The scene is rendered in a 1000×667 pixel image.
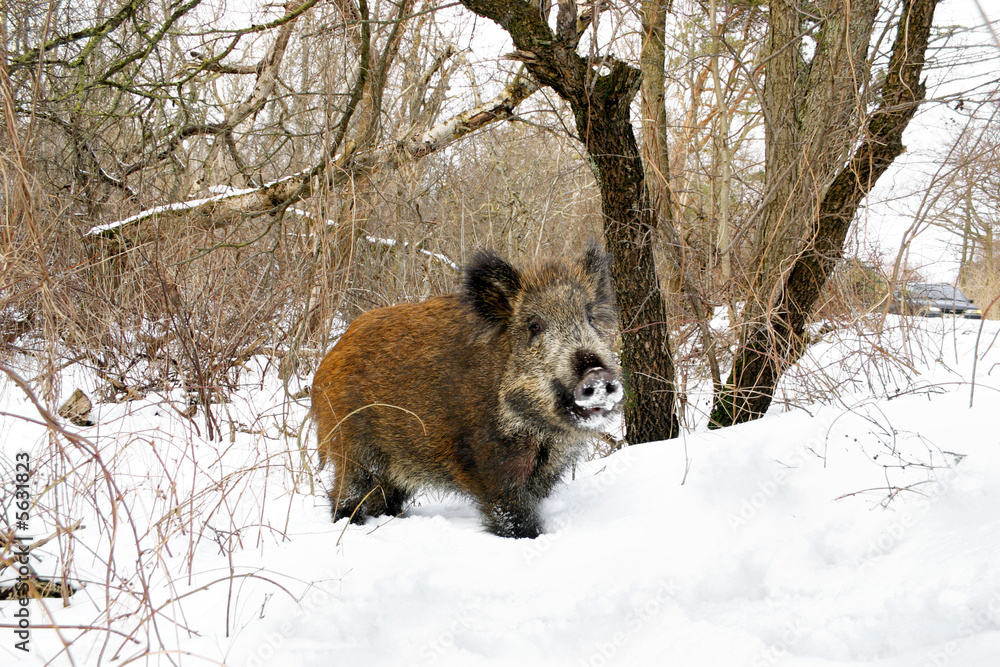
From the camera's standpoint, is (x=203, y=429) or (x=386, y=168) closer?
(x=203, y=429)

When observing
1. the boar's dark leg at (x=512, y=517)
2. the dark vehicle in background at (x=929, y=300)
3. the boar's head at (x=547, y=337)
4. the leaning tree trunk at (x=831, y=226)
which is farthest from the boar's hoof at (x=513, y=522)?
the dark vehicle in background at (x=929, y=300)

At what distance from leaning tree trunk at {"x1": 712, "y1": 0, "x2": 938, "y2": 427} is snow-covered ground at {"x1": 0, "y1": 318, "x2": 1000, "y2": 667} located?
1.50m

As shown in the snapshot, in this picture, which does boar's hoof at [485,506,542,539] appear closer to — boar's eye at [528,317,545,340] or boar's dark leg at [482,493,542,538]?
boar's dark leg at [482,493,542,538]

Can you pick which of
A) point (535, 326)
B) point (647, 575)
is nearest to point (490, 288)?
point (535, 326)

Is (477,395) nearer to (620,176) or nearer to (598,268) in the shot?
(598,268)

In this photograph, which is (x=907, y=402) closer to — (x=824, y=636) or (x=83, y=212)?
(x=824, y=636)

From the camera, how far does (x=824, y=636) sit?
1751mm

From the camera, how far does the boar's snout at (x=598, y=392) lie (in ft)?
8.84

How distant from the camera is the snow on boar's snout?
3.00m

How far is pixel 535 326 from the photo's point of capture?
10.5 ft

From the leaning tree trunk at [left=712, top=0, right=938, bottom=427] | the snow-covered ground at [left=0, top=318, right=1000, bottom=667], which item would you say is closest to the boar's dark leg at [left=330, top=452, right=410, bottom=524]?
the snow-covered ground at [left=0, top=318, right=1000, bottom=667]

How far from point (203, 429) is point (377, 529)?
288 cm

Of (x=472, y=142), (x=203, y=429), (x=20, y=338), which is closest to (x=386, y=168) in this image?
(x=472, y=142)

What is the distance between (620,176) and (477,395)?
6.72 feet
